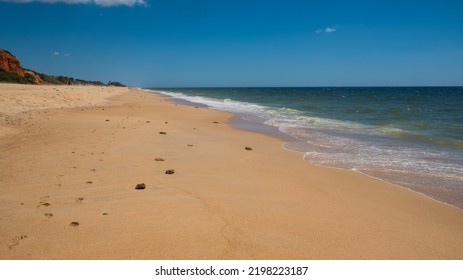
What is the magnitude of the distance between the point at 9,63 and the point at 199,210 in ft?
189

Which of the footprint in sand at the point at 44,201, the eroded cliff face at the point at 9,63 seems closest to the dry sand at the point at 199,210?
the footprint in sand at the point at 44,201

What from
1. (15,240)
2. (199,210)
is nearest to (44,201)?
(15,240)

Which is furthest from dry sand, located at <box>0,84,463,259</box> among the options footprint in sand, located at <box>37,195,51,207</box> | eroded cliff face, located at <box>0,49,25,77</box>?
eroded cliff face, located at <box>0,49,25,77</box>

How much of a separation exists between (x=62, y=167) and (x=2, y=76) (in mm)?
48405

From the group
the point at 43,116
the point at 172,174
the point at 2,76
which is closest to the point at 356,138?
the point at 172,174

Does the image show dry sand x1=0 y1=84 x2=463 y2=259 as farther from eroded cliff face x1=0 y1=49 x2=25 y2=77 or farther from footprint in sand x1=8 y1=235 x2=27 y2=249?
eroded cliff face x1=0 y1=49 x2=25 y2=77

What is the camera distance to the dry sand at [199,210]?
3.39 m

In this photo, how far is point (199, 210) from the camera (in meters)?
4.34

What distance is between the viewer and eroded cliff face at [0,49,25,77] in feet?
157

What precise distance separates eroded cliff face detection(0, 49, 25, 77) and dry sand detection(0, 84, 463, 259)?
4997 centimetres

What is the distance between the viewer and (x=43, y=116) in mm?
13273

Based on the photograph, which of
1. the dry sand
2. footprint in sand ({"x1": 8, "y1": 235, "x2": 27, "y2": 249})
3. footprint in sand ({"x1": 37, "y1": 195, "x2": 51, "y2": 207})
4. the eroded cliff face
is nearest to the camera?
footprint in sand ({"x1": 8, "y1": 235, "x2": 27, "y2": 249})

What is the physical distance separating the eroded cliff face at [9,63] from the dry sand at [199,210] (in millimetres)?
49969
